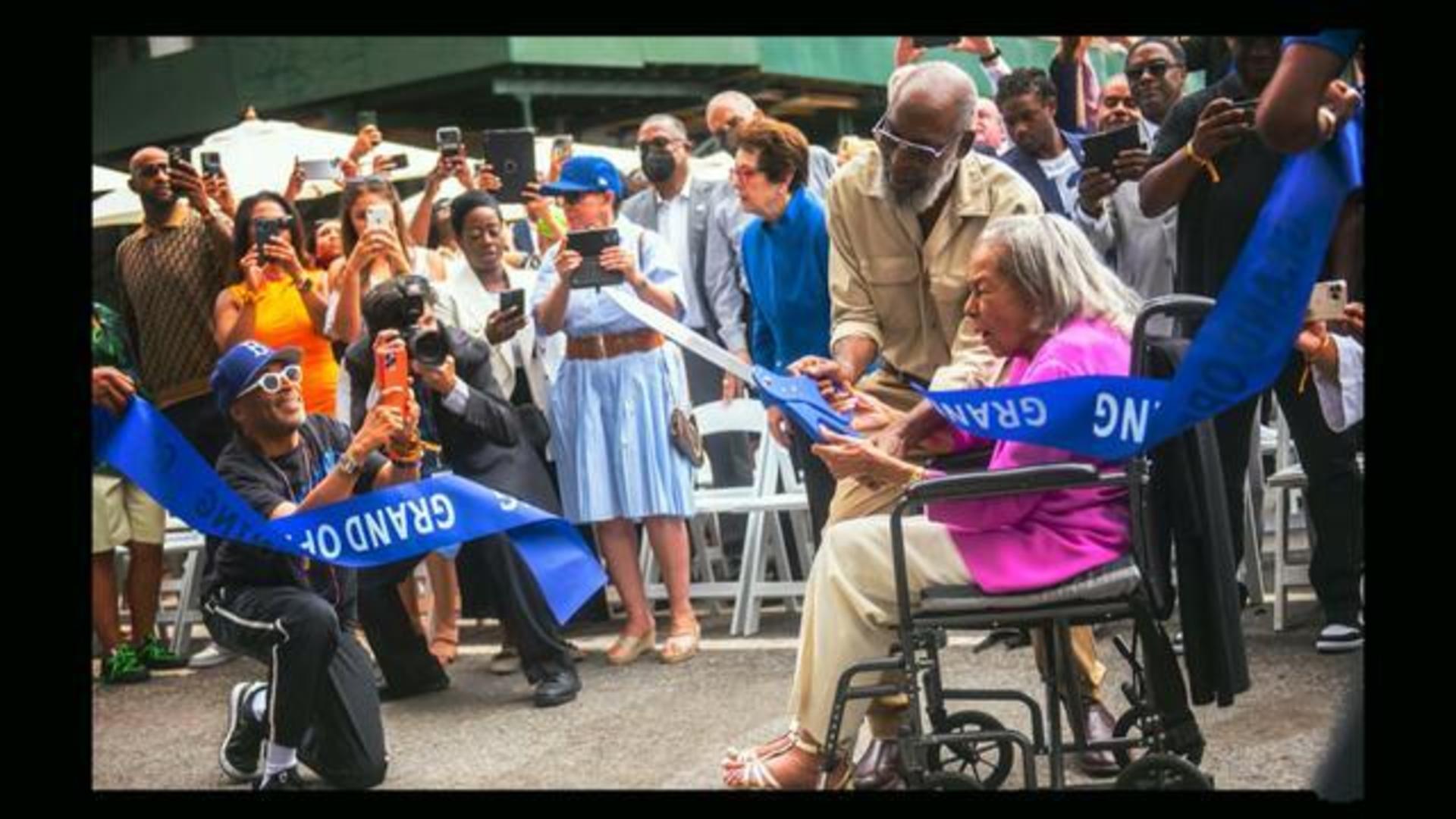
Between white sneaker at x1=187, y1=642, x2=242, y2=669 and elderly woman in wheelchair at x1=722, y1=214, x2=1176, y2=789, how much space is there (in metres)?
3.61

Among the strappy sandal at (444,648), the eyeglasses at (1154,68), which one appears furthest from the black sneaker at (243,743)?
the eyeglasses at (1154,68)

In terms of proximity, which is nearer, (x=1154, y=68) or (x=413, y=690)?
(x=1154, y=68)

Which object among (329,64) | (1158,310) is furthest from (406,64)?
(1158,310)

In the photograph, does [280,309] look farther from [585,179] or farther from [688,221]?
[688,221]

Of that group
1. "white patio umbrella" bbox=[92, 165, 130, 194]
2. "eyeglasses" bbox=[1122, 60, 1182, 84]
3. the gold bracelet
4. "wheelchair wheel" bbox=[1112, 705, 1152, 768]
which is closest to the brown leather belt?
"eyeglasses" bbox=[1122, 60, 1182, 84]

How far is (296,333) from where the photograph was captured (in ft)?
21.4

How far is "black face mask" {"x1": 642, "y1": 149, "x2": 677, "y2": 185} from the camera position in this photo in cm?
754

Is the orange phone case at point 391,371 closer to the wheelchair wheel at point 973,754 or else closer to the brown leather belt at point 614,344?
the brown leather belt at point 614,344

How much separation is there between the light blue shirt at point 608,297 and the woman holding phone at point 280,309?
0.71m

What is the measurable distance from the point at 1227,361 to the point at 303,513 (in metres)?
2.31

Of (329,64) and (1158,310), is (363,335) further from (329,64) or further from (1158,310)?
(329,64)

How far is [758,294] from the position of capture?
598 centimetres

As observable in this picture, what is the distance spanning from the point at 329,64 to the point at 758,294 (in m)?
7.28

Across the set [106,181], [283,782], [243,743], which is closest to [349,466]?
[283,782]
